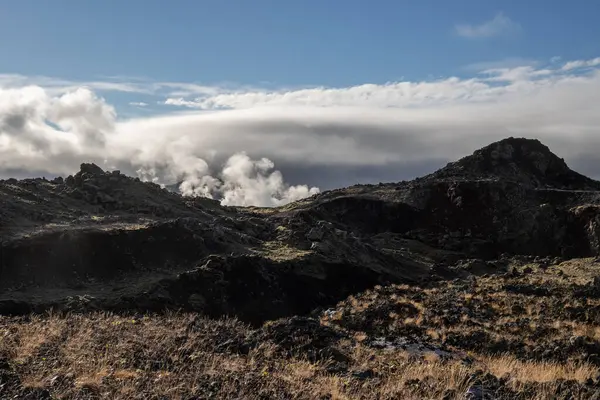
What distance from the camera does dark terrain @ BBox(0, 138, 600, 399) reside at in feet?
30.5

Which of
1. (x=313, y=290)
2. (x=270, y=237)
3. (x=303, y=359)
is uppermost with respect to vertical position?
(x=303, y=359)

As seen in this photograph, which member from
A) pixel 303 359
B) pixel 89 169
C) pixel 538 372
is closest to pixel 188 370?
pixel 303 359

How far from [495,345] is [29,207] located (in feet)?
93.5

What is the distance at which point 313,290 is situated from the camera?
31.1 meters

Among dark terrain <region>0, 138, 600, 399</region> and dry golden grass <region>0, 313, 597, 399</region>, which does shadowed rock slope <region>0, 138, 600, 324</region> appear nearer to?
dark terrain <region>0, 138, 600, 399</region>

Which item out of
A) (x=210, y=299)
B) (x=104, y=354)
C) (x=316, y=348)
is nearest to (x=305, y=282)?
(x=210, y=299)

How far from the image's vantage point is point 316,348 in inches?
527

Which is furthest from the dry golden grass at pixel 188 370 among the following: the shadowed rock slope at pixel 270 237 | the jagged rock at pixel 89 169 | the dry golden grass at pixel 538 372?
the jagged rock at pixel 89 169

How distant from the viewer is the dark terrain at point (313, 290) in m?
9.29

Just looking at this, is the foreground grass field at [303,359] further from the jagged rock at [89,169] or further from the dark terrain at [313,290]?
the jagged rock at [89,169]

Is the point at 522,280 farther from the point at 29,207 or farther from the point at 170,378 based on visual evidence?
the point at 29,207

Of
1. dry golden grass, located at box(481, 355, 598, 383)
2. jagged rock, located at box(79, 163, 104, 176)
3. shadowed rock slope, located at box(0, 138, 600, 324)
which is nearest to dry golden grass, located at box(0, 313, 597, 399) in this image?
dry golden grass, located at box(481, 355, 598, 383)

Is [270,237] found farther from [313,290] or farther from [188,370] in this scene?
[188,370]

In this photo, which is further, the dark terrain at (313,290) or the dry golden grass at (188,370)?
the dark terrain at (313,290)
